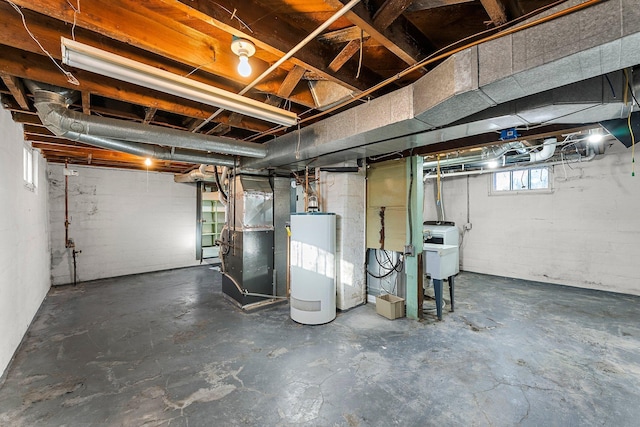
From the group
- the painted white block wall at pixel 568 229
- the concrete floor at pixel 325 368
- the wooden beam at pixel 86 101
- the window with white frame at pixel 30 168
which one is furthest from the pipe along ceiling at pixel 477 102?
the painted white block wall at pixel 568 229

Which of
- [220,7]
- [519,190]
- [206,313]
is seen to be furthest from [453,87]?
[519,190]

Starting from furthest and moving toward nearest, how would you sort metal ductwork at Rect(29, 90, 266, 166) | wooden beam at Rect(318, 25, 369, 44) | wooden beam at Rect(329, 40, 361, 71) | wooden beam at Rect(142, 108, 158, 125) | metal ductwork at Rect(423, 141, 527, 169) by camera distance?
metal ductwork at Rect(423, 141, 527, 169) → wooden beam at Rect(142, 108, 158, 125) → metal ductwork at Rect(29, 90, 266, 166) → wooden beam at Rect(329, 40, 361, 71) → wooden beam at Rect(318, 25, 369, 44)

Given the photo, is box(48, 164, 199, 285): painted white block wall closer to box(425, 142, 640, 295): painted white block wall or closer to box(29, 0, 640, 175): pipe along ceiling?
box(29, 0, 640, 175): pipe along ceiling

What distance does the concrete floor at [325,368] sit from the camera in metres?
1.84

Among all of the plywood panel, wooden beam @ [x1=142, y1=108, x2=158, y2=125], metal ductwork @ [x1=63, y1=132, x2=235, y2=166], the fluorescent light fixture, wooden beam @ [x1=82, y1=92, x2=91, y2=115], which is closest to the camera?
the fluorescent light fixture

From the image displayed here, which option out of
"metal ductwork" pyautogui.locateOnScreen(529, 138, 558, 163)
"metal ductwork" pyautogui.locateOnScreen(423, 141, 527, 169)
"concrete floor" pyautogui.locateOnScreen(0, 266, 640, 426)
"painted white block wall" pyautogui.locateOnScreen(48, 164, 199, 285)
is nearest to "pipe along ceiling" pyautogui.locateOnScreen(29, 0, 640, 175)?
"metal ductwork" pyautogui.locateOnScreen(423, 141, 527, 169)

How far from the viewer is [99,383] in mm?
2150

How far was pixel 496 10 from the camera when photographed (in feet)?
4.29

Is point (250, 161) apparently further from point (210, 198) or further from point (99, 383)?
point (210, 198)

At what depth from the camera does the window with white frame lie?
331 centimetres

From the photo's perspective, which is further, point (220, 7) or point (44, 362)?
point (44, 362)

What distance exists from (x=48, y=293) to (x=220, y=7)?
581cm

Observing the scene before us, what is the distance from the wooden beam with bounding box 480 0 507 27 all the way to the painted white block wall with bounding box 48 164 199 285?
21.9 feet

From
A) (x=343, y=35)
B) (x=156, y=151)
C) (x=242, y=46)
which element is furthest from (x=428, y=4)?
(x=156, y=151)
